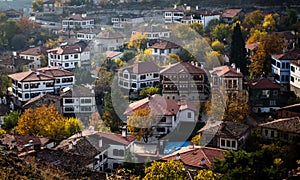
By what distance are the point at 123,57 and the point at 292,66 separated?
8001 mm

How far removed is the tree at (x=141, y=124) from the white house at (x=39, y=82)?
238 inches

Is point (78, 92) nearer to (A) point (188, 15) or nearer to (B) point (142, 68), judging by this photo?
(B) point (142, 68)

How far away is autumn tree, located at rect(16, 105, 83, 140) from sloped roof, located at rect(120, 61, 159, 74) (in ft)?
15.5

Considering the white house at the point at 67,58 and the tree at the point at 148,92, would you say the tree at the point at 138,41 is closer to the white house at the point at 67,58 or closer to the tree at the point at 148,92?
the white house at the point at 67,58

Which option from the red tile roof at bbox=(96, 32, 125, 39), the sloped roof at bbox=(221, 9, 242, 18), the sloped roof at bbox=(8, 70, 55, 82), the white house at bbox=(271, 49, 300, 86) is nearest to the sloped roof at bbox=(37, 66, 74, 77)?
the sloped roof at bbox=(8, 70, 55, 82)

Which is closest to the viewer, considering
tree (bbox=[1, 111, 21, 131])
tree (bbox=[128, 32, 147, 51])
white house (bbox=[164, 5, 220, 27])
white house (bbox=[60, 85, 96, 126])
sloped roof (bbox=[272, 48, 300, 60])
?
tree (bbox=[1, 111, 21, 131])

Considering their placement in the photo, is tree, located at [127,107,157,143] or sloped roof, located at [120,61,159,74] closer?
tree, located at [127,107,157,143]

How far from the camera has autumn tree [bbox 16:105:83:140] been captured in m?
17.3

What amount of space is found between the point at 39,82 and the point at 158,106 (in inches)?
240

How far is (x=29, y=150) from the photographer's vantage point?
48.8 feet

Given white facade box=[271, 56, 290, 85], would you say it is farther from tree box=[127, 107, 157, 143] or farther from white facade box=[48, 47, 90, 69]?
white facade box=[48, 47, 90, 69]

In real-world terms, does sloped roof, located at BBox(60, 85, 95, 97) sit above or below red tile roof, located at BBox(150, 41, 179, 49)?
below

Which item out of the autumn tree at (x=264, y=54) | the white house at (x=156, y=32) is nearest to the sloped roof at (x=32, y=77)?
the white house at (x=156, y=32)

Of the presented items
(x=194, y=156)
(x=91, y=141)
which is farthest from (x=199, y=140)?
(x=91, y=141)
